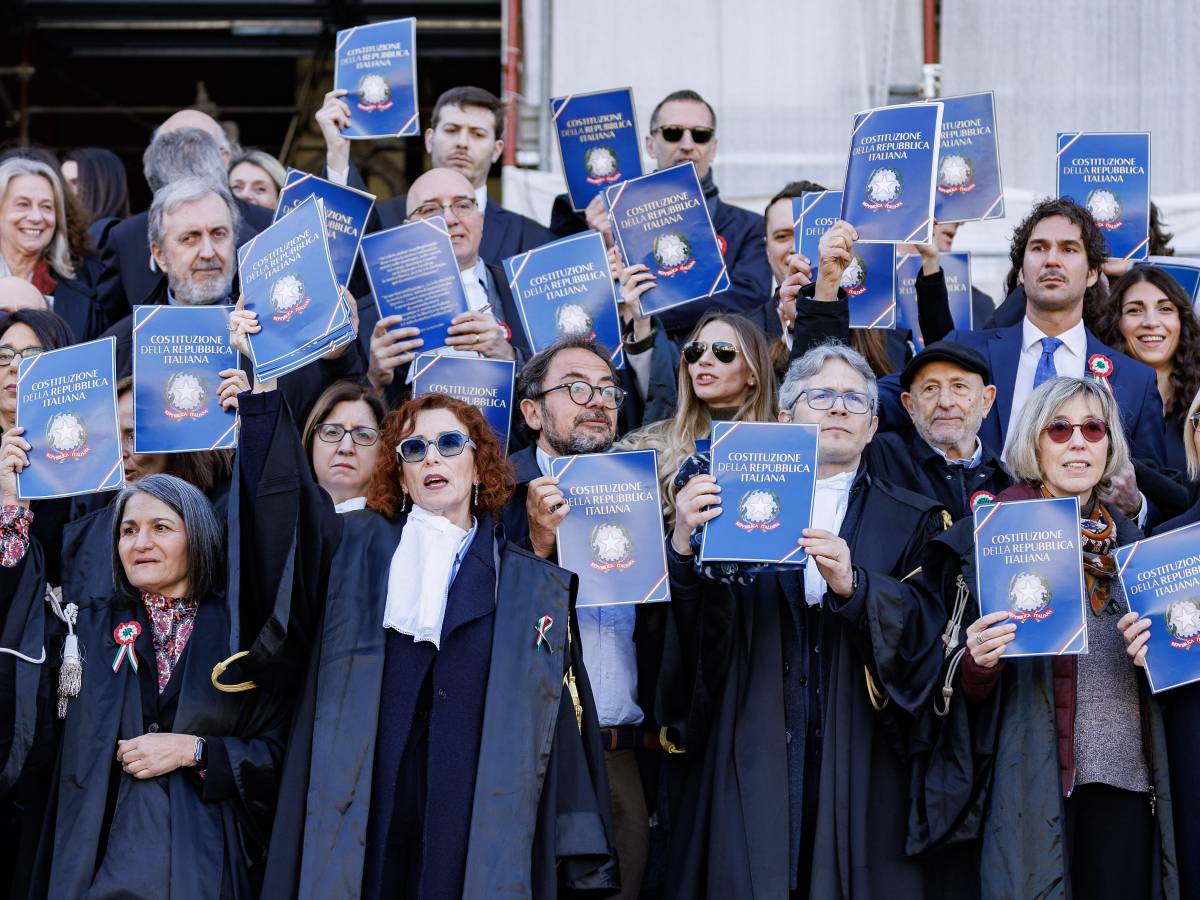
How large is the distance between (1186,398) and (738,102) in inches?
150

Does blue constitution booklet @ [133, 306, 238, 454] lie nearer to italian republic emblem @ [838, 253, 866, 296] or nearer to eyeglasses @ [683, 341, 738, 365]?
eyeglasses @ [683, 341, 738, 365]

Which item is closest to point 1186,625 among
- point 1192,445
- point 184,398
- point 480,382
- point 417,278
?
point 1192,445

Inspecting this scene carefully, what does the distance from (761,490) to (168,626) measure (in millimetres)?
1888

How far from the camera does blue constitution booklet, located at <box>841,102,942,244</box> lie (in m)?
6.68

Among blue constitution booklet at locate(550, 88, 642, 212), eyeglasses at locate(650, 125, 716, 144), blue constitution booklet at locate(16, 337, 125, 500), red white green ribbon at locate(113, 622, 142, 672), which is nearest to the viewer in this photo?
red white green ribbon at locate(113, 622, 142, 672)

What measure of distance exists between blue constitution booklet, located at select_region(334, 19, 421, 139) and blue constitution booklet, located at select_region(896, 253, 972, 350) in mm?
2151

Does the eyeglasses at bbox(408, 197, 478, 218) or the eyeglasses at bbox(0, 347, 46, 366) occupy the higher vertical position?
the eyeglasses at bbox(408, 197, 478, 218)

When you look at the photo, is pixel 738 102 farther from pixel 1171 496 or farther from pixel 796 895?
pixel 796 895

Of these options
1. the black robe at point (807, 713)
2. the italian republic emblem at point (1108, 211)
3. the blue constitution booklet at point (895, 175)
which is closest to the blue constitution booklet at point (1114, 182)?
the italian republic emblem at point (1108, 211)

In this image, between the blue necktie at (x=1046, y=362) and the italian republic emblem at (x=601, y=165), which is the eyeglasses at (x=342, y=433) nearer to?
the italian republic emblem at (x=601, y=165)

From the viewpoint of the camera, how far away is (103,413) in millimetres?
6129

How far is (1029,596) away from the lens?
5.62m

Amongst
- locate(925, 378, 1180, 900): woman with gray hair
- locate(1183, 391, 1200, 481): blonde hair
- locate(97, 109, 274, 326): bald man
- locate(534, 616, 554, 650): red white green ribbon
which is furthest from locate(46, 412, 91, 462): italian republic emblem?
locate(1183, 391, 1200, 481): blonde hair

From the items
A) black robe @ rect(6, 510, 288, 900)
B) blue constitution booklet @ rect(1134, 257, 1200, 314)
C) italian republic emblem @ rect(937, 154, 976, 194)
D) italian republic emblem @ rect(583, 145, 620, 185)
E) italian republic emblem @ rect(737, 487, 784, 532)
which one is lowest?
black robe @ rect(6, 510, 288, 900)
